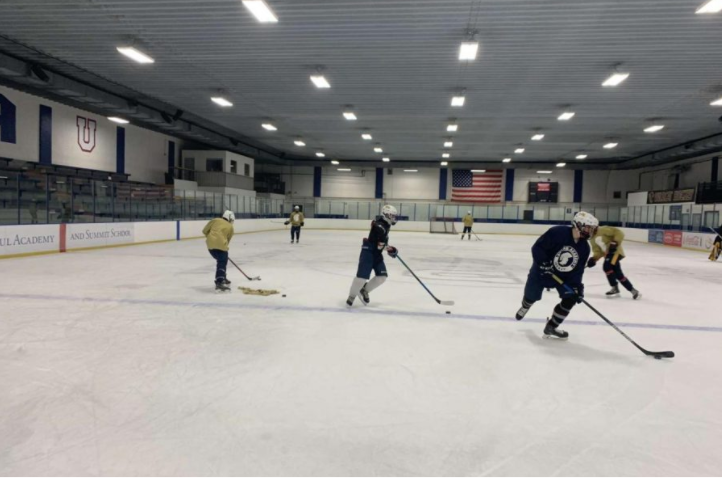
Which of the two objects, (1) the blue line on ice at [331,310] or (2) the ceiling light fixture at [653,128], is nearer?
(1) the blue line on ice at [331,310]

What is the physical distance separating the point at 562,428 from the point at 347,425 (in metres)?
1.30

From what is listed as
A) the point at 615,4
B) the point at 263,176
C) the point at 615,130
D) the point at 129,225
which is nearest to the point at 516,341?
the point at 615,4

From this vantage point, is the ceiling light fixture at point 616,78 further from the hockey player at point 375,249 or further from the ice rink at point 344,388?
the hockey player at point 375,249

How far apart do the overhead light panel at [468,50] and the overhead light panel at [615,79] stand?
13.7 feet

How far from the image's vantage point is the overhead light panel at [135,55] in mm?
10211

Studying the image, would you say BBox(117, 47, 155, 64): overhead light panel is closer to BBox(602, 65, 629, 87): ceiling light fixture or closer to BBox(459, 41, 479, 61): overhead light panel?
BBox(459, 41, 479, 61): overhead light panel

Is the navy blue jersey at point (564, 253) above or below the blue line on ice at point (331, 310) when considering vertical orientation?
above

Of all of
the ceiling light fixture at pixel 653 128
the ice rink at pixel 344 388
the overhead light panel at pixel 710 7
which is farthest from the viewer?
the ceiling light fixture at pixel 653 128

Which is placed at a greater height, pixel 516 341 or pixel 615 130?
pixel 615 130

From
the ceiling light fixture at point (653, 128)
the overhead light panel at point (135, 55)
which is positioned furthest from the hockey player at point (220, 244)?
the ceiling light fixture at point (653, 128)

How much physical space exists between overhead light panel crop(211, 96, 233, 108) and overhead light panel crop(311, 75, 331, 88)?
14.0ft

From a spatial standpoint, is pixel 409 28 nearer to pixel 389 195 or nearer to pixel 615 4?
pixel 615 4

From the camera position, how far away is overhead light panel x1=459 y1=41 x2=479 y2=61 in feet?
30.6

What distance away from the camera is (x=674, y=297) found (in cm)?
701
